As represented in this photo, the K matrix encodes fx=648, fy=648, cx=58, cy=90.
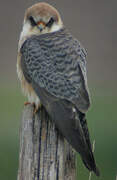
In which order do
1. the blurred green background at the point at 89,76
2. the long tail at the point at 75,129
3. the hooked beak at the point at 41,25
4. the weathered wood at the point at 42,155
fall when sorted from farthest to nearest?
the blurred green background at the point at 89,76 < the hooked beak at the point at 41,25 < the long tail at the point at 75,129 < the weathered wood at the point at 42,155

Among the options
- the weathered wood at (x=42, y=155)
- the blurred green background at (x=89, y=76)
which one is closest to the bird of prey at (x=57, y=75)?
the weathered wood at (x=42, y=155)

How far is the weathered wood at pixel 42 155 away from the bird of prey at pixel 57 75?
0.55 feet

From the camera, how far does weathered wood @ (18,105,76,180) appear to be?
4.46m

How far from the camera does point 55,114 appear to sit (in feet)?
16.6

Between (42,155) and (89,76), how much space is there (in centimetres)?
868

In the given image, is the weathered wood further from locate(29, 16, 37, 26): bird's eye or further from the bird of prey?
locate(29, 16, 37, 26): bird's eye

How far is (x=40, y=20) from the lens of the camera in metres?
6.05

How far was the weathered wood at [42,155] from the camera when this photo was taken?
14.6ft

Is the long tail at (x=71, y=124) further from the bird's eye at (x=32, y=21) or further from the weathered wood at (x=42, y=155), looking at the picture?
the bird's eye at (x=32, y=21)

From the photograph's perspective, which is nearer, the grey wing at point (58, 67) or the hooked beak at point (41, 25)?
the grey wing at point (58, 67)

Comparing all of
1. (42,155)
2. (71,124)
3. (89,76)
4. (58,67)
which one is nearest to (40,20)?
(58,67)

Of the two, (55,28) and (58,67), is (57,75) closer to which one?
(58,67)
